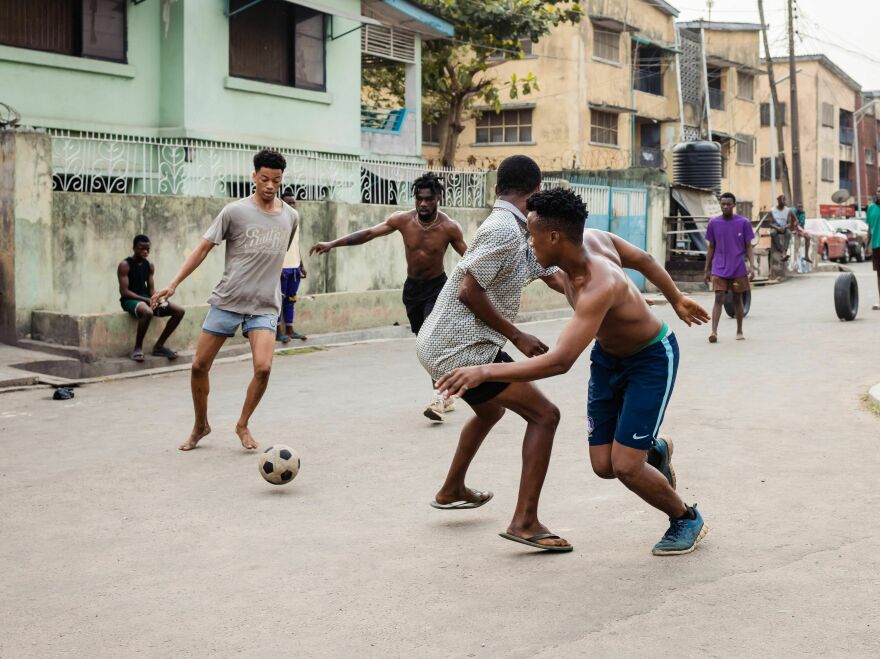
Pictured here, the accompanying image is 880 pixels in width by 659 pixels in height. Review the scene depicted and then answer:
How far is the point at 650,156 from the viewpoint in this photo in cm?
3803

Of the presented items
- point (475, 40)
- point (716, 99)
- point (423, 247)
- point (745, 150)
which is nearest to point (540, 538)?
point (423, 247)

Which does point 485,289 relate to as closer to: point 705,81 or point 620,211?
point 620,211

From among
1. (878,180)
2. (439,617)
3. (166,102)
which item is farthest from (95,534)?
(878,180)

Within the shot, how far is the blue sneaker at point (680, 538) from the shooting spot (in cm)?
496

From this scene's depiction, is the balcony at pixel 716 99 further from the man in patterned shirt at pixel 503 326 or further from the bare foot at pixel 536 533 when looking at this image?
the bare foot at pixel 536 533

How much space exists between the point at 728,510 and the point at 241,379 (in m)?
6.51

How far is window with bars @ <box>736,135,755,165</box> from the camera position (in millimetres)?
44147

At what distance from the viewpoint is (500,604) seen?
171 inches

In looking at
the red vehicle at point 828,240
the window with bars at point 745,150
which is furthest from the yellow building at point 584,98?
the window with bars at point 745,150

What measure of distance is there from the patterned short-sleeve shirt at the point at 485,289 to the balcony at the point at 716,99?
126 feet

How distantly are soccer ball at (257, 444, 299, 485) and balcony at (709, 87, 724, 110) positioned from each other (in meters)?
37.9

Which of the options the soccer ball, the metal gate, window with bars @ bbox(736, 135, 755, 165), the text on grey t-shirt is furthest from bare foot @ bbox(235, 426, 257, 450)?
window with bars @ bbox(736, 135, 755, 165)

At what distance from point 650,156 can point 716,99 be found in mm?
5858

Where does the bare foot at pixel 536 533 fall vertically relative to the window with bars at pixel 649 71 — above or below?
below
